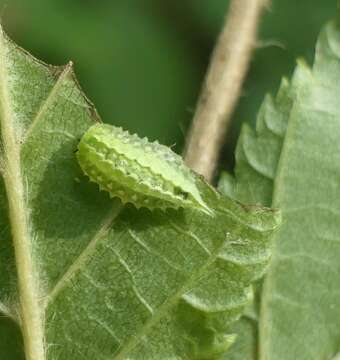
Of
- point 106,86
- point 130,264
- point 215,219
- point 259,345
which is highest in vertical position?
point 215,219

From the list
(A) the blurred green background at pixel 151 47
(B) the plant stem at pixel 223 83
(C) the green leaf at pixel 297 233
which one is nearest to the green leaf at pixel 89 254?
(C) the green leaf at pixel 297 233

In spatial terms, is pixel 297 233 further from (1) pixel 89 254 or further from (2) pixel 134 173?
(1) pixel 89 254

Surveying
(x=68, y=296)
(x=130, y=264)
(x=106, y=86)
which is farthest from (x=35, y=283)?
(x=106, y=86)

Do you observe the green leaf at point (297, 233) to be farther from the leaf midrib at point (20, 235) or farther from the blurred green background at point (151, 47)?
the blurred green background at point (151, 47)

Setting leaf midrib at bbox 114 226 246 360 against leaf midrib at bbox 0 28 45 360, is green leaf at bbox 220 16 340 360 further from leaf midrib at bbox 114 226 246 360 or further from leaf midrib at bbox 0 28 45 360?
leaf midrib at bbox 0 28 45 360

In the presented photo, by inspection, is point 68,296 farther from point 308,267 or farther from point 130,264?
point 308,267

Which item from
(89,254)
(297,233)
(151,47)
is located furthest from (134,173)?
(151,47)
